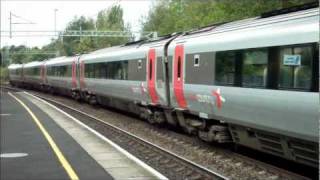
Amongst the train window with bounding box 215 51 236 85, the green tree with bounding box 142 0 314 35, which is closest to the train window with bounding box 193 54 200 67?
the train window with bounding box 215 51 236 85

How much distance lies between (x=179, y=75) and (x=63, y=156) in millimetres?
4336

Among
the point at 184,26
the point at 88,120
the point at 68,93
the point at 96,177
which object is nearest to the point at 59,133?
the point at 88,120

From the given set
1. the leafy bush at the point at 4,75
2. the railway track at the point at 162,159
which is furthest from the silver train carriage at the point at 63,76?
the leafy bush at the point at 4,75

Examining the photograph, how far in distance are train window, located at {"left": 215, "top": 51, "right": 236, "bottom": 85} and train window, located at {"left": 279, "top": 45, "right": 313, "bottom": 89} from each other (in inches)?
87.3

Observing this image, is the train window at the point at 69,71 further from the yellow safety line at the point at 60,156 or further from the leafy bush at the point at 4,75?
the leafy bush at the point at 4,75

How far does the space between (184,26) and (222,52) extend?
34.7 metres

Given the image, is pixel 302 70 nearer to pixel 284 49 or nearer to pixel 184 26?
pixel 284 49

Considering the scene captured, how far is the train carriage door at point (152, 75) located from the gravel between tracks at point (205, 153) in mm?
1121

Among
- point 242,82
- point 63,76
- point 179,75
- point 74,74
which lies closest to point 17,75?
point 63,76

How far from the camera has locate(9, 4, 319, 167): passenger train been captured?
32.7ft

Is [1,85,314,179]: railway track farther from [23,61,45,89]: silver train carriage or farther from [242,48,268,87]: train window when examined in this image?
[23,61,45,89]: silver train carriage

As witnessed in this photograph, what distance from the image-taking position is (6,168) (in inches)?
460

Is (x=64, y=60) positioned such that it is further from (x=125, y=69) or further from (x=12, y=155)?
(x=12, y=155)

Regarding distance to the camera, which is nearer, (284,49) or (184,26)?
(284,49)
